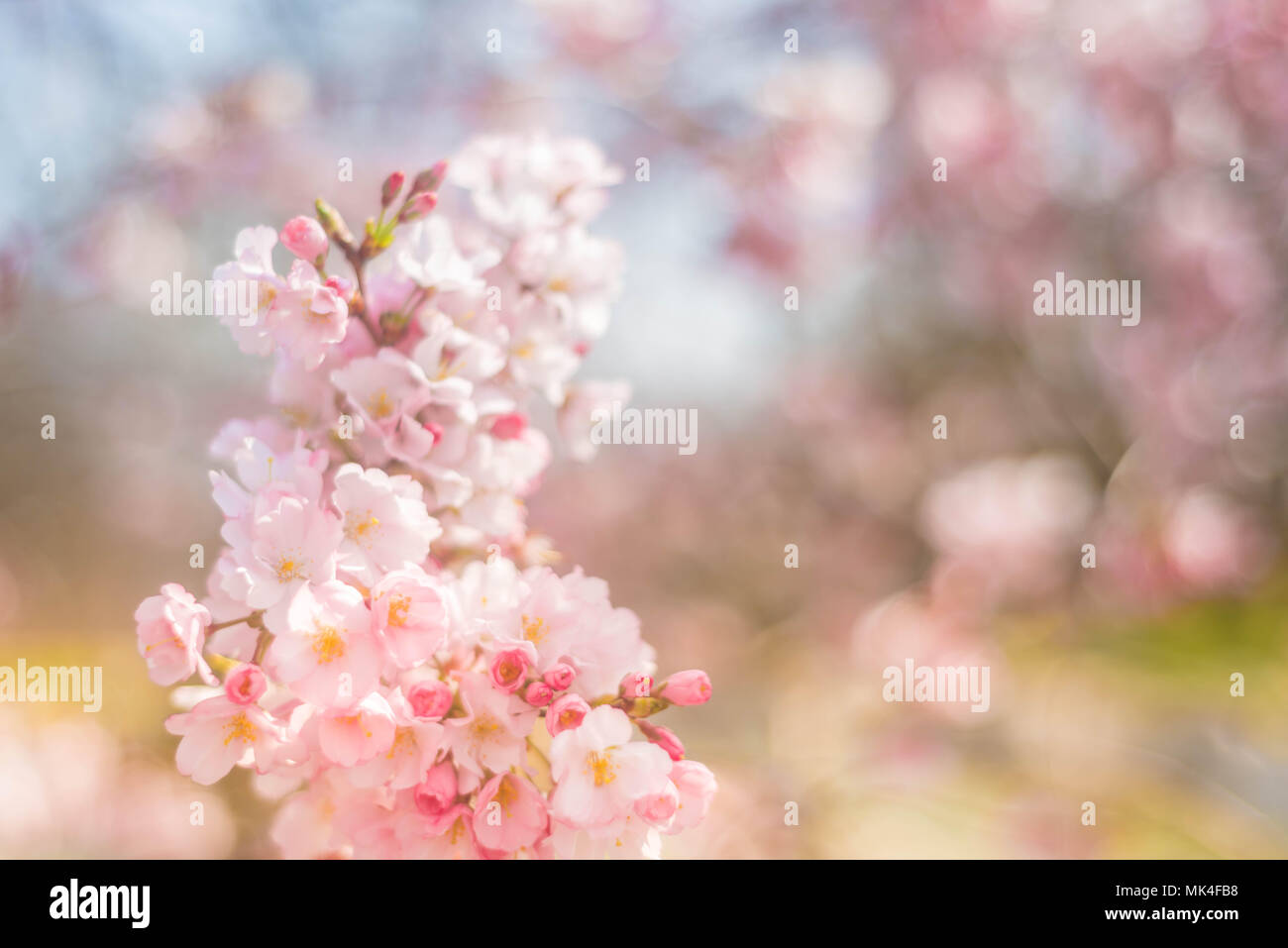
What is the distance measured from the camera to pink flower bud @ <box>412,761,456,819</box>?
493mm

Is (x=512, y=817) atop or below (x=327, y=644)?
below

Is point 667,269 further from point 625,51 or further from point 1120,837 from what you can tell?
point 1120,837

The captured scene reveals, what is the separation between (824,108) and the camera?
1.18 m

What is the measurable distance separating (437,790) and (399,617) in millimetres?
109

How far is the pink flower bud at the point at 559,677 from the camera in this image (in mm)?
482

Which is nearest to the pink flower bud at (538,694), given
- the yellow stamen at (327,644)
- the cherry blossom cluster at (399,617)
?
the cherry blossom cluster at (399,617)

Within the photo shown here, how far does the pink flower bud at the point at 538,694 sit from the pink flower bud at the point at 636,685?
1.8 inches

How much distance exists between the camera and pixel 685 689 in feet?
1.68

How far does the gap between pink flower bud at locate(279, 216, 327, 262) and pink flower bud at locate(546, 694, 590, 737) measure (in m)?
0.31

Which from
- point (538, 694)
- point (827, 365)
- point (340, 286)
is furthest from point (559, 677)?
point (827, 365)

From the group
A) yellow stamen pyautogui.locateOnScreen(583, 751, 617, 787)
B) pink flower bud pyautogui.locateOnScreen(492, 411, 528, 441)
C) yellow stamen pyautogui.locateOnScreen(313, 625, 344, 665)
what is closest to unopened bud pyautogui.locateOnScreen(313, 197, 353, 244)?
pink flower bud pyautogui.locateOnScreen(492, 411, 528, 441)

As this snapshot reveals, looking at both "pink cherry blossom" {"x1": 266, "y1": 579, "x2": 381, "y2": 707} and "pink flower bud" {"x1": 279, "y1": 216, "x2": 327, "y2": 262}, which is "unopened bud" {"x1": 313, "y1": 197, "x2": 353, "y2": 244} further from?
"pink cherry blossom" {"x1": 266, "y1": 579, "x2": 381, "y2": 707}

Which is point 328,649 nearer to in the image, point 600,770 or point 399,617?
point 399,617
